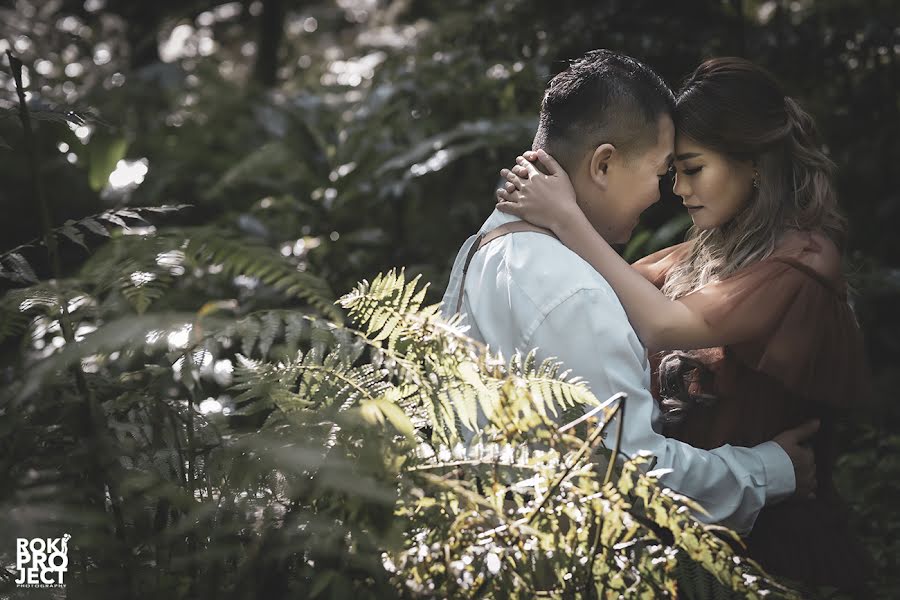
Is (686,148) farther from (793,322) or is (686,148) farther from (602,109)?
(793,322)

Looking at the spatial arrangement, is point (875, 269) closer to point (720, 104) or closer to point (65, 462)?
point (720, 104)

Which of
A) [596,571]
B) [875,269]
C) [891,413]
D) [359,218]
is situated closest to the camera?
[596,571]

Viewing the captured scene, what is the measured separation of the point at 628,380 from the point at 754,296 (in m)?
0.52

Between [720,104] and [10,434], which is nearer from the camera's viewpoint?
[10,434]

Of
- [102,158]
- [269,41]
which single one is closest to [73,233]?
[102,158]

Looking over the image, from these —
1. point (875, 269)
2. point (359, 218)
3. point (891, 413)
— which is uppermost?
point (875, 269)

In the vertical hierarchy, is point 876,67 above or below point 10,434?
above

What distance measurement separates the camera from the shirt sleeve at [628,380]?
2033 mm

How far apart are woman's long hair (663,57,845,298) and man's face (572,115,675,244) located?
0.16 m

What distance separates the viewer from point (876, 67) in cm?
470

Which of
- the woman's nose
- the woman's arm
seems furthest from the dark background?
the woman's arm

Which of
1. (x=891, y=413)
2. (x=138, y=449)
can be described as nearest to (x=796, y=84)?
(x=891, y=413)

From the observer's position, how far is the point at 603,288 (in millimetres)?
2111

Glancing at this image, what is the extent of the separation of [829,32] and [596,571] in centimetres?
400
